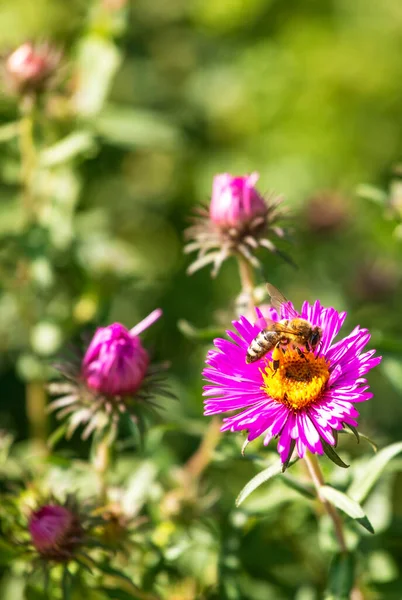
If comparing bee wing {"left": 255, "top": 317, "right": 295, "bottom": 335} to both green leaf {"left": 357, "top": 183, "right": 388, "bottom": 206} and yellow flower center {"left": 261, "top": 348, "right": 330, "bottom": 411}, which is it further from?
green leaf {"left": 357, "top": 183, "right": 388, "bottom": 206}

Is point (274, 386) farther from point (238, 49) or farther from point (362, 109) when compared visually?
point (238, 49)

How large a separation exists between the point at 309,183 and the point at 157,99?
0.90 meters

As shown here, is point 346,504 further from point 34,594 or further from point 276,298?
point 34,594

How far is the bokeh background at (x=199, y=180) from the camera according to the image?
2.65 metres

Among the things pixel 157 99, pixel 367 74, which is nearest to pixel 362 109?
pixel 367 74

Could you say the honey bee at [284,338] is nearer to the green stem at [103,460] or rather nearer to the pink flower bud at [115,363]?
the pink flower bud at [115,363]

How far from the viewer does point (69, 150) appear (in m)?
2.57

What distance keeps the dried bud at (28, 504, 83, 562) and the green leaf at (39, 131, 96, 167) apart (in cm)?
112

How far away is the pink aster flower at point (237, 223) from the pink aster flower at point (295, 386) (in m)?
0.22

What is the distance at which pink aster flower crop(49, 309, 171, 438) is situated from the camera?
192 cm

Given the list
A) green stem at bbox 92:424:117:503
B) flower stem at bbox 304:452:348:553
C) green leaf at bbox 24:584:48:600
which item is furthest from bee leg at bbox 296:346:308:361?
green leaf at bbox 24:584:48:600

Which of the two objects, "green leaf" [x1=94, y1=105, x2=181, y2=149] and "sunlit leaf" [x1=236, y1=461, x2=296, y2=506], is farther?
"green leaf" [x1=94, y1=105, x2=181, y2=149]

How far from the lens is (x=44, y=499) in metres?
2.00

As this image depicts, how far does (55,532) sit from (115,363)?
1.26 ft
